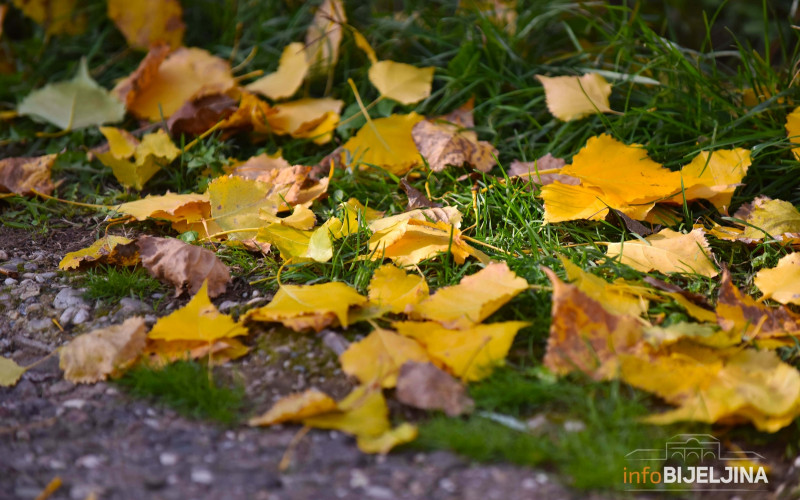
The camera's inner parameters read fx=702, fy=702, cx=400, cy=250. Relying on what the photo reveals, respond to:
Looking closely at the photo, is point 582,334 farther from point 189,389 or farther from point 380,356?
point 189,389

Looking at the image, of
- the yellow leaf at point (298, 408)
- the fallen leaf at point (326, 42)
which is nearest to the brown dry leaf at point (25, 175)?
the fallen leaf at point (326, 42)

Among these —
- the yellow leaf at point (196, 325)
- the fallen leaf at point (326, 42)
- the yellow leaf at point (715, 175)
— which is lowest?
the yellow leaf at point (715, 175)

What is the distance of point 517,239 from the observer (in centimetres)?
182

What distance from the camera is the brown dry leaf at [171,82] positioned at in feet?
8.38

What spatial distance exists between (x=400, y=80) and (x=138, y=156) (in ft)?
2.99

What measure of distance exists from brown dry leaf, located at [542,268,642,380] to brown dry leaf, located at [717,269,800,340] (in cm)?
21

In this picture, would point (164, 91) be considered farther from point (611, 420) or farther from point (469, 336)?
point (611, 420)

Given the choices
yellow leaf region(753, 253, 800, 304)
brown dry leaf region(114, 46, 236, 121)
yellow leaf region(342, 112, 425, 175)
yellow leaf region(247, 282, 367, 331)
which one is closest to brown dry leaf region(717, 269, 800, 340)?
yellow leaf region(753, 253, 800, 304)

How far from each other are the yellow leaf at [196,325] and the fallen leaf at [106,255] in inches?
13.7

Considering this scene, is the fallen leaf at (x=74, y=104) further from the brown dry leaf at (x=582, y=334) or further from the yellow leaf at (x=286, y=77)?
the brown dry leaf at (x=582, y=334)

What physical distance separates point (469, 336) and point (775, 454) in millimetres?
584

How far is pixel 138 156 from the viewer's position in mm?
2246

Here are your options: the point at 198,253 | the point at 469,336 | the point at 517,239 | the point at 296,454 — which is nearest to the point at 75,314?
the point at 198,253

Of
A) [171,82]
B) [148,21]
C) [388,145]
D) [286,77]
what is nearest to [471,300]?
[388,145]
